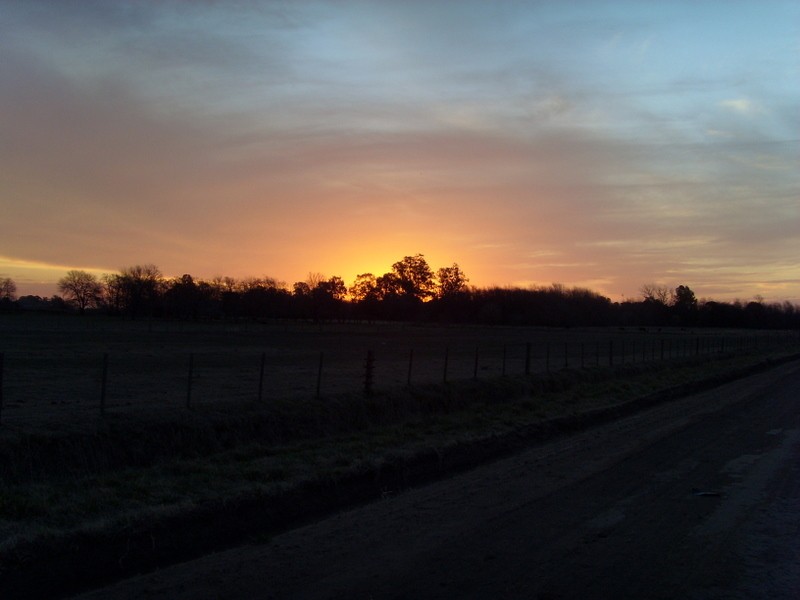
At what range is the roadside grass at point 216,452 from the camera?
8445mm

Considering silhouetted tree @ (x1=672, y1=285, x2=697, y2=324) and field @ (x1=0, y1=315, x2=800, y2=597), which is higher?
silhouetted tree @ (x1=672, y1=285, x2=697, y2=324)

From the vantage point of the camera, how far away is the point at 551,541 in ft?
23.9

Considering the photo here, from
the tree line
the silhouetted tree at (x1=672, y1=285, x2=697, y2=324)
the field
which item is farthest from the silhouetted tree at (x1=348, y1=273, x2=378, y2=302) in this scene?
the field

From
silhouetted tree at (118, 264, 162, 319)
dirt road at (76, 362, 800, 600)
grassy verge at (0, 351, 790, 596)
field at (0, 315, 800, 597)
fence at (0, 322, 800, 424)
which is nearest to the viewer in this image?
Result: dirt road at (76, 362, 800, 600)

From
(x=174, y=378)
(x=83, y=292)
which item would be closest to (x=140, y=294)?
(x=83, y=292)

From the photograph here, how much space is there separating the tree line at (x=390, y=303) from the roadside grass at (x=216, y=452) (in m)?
134

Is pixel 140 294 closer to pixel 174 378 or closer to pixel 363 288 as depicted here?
pixel 363 288

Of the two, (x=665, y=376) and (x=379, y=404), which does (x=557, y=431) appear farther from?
(x=665, y=376)

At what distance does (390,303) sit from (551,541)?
152026 millimetres

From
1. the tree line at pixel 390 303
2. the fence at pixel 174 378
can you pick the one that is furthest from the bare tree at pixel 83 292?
the fence at pixel 174 378

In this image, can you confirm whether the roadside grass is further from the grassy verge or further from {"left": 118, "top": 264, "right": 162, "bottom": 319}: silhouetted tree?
{"left": 118, "top": 264, "right": 162, "bottom": 319}: silhouetted tree

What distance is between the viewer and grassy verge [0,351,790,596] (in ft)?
26.7

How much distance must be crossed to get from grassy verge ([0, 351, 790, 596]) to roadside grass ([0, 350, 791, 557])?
22 mm

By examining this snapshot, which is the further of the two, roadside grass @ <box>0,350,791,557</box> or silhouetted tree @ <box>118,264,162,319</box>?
silhouetted tree @ <box>118,264,162,319</box>
